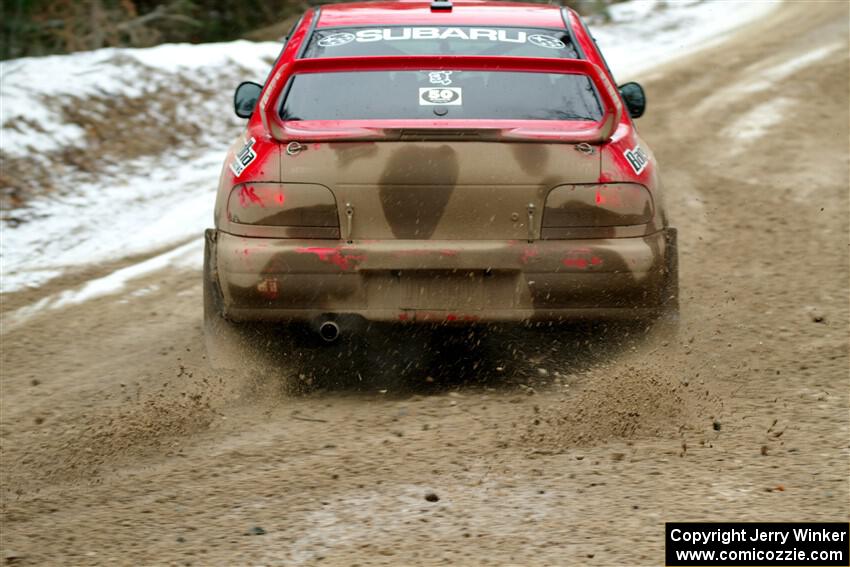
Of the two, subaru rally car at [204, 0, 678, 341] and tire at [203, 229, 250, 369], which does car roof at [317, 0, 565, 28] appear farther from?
tire at [203, 229, 250, 369]

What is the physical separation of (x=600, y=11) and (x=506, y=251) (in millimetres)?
17583

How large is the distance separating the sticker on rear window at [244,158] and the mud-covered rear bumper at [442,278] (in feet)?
1.06

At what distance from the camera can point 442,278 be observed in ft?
16.9

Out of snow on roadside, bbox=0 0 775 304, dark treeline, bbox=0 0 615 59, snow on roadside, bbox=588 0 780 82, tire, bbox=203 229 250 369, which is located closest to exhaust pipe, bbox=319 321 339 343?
tire, bbox=203 229 250 369

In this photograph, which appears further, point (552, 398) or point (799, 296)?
point (799, 296)

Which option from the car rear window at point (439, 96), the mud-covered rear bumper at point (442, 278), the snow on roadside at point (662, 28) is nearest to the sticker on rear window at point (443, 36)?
the car rear window at point (439, 96)

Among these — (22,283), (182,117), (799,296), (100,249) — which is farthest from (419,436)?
(182,117)

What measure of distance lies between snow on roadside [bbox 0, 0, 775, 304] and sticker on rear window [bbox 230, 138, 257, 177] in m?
2.91

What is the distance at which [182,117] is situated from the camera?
12.7 meters

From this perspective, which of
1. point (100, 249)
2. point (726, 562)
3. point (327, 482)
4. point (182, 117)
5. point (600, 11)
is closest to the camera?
point (726, 562)

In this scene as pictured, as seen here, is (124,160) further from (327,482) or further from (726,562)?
(726,562)

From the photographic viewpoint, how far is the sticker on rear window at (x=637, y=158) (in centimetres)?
527

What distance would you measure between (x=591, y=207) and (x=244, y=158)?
1.55 m

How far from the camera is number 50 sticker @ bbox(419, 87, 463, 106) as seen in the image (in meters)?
5.50
